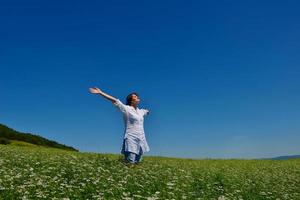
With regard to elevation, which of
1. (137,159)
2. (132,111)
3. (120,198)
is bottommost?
(120,198)

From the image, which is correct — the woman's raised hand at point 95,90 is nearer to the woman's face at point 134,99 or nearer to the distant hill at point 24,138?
the woman's face at point 134,99

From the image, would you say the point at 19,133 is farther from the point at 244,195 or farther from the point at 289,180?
the point at 244,195

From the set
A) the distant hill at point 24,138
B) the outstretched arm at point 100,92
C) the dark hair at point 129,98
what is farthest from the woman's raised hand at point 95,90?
the distant hill at point 24,138

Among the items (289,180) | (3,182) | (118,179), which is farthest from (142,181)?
(289,180)

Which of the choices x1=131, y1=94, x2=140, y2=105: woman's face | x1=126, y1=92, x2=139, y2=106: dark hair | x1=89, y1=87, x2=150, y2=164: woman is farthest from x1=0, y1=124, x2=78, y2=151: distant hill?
x1=131, y1=94, x2=140, y2=105: woman's face

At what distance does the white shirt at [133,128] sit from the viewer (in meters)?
21.2

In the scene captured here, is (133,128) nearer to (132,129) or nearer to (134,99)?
(132,129)

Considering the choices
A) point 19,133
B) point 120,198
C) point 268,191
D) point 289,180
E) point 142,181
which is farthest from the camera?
point 19,133

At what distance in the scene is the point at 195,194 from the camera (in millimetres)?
14500

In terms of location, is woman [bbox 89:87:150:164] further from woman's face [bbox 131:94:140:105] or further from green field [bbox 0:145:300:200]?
green field [bbox 0:145:300:200]

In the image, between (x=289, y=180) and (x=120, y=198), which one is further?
(x=289, y=180)

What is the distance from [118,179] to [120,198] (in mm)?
3378

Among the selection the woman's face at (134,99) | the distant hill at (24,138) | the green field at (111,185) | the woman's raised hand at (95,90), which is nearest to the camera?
the green field at (111,185)

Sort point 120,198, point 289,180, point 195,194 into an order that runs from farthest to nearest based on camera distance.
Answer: point 289,180 → point 195,194 → point 120,198
